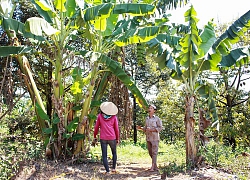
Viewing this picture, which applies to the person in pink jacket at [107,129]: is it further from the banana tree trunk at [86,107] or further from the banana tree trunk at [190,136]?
the banana tree trunk at [190,136]

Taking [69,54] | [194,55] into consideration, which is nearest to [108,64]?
[69,54]

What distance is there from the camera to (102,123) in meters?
5.95

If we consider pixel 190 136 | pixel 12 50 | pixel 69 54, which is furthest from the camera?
pixel 69 54

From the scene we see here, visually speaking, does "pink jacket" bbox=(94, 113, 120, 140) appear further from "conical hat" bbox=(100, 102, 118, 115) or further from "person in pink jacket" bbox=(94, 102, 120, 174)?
"conical hat" bbox=(100, 102, 118, 115)

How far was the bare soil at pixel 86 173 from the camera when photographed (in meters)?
5.23

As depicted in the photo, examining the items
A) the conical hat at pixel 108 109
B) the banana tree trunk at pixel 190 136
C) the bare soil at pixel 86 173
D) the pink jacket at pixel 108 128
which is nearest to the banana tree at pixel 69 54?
the bare soil at pixel 86 173

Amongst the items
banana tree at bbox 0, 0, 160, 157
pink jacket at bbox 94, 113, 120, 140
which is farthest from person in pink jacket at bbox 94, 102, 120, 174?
banana tree at bbox 0, 0, 160, 157

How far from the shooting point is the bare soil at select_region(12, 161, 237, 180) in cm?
523

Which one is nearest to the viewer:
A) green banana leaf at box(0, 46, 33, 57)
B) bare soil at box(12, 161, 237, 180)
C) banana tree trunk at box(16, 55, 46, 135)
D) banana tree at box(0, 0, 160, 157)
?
bare soil at box(12, 161, 237, 180)

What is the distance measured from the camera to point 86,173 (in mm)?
5949

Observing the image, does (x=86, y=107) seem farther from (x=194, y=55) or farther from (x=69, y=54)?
(x=194, y=55)

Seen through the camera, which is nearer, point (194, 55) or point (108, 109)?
point (108, 109)

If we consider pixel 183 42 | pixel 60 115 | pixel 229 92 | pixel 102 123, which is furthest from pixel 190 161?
pixel 229 92

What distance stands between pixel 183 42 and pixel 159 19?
4.93ft
